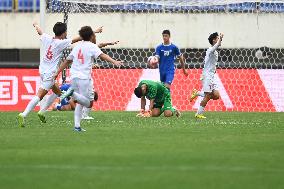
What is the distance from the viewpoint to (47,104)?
57.7 ft

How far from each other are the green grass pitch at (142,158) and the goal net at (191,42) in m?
10.0

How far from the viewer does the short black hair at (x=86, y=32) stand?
14.6 meters

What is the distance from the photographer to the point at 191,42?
3086 cm

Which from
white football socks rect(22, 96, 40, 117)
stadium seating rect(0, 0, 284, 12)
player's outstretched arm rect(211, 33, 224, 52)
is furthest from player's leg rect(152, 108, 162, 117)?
stadium seating rect(0, 0, 284, 12)

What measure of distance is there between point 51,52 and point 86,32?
8.28 feet

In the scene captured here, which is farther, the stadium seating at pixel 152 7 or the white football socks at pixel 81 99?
the stadium seating at pixel 152 7

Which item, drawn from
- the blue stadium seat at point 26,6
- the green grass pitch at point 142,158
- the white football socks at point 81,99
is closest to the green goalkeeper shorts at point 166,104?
the green grass pitch at point 142,158

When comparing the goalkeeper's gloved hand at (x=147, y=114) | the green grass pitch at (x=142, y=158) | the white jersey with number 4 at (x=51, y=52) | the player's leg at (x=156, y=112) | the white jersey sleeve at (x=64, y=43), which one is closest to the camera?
the green grass pitch at (x=142, y=158)

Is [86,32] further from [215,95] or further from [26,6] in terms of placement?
[26,6]

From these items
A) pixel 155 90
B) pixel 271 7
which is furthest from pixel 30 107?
pixel 271 7

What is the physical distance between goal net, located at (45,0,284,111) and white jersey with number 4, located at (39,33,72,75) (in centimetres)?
763

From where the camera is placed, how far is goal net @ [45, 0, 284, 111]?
2495 centimetres

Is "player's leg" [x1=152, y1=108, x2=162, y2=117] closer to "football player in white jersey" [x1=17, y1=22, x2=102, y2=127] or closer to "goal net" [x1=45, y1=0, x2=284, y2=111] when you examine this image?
"football player in white jersey" [x1=17, y1=22, x2=102, y2=127]

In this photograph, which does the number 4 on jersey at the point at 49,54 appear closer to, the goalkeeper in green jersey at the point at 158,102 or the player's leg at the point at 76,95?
the player's leg at the point at 76,95
